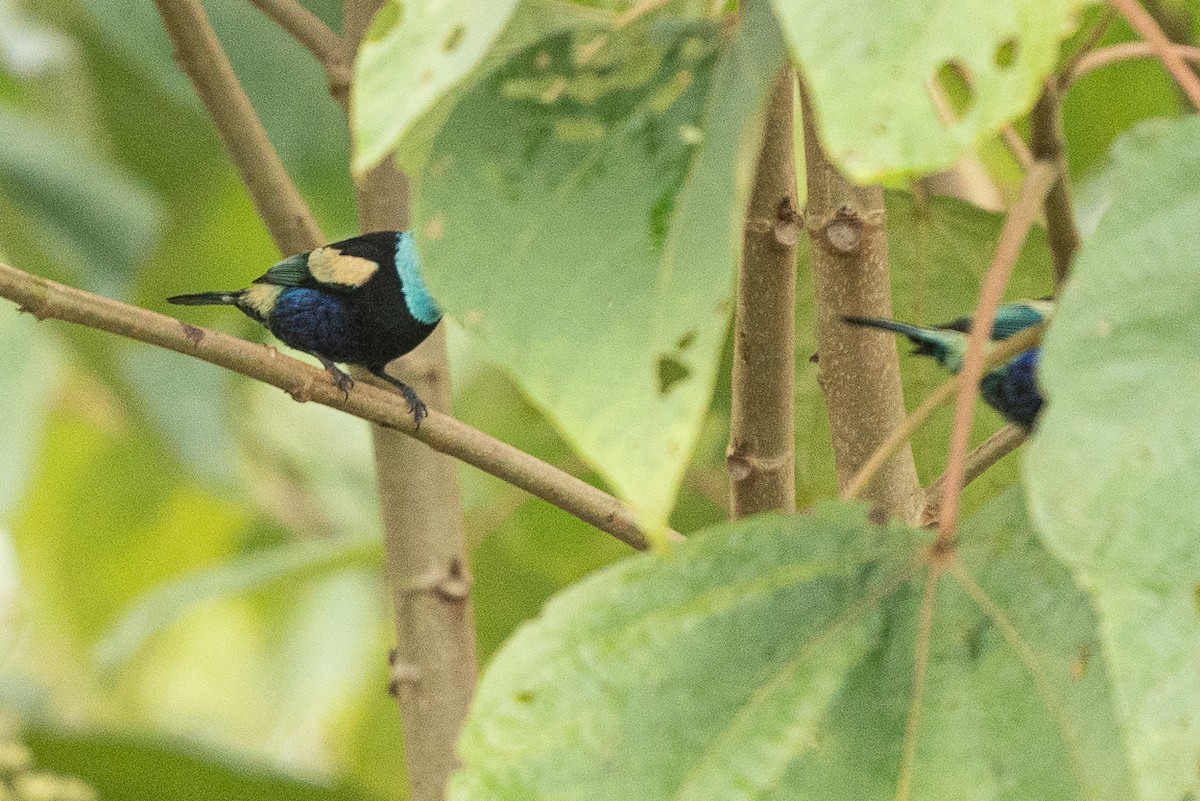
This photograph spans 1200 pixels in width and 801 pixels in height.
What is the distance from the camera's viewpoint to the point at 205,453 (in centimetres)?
213

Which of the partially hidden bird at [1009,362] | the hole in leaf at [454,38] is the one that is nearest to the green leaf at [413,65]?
the hole in leaf at [454,38]

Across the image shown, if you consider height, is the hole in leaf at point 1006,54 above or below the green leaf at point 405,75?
below

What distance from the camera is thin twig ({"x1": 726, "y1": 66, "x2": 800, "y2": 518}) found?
35.5 inches

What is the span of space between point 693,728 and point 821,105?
26 centimetres

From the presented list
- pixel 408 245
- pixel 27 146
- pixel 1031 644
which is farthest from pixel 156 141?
pixel 1031 644

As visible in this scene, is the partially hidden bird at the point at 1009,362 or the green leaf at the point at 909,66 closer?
the green leaf at the point at 909,66

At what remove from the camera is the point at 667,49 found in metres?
0.66

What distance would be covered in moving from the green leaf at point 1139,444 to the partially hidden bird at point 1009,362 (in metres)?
0.60

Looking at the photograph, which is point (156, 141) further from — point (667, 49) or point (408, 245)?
point (667, 49)

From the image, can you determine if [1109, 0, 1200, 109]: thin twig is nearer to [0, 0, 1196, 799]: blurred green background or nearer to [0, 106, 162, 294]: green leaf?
[0, 0, 1196, 799]: blurred green background

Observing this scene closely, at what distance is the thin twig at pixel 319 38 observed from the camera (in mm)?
1328

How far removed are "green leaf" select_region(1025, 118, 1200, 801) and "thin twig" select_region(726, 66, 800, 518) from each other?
0.32 m

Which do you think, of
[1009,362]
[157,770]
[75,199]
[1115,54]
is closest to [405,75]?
[1115,54]

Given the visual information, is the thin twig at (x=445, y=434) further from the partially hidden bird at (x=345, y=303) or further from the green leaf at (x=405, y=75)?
the partially hidden bird at (x=345, y=303)
